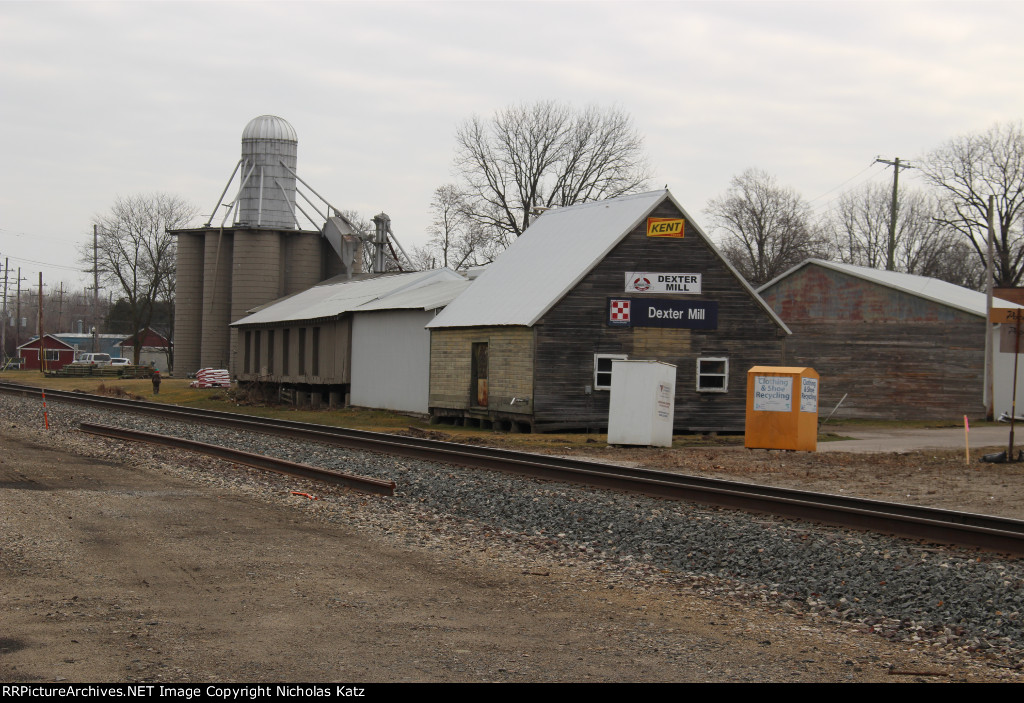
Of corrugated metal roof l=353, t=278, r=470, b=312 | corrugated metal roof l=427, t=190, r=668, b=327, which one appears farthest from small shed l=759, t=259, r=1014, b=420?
corrugated metal roof l=353, t=278, r=470, b=312

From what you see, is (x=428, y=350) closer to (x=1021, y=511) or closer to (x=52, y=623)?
(x=1021, y=511)

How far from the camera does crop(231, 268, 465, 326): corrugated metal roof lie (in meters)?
38.3

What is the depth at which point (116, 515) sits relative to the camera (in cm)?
1153

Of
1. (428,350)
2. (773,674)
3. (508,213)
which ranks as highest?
(508,213)

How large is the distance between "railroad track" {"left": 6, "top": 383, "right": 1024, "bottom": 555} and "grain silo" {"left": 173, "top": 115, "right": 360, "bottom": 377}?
3547cm

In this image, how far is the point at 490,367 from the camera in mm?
29203

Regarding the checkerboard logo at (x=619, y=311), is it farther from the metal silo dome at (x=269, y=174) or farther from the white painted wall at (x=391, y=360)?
the metal silo dome at (x=269, y=174)

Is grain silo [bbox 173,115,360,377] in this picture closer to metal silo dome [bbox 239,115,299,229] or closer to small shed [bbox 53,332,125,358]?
metal silo dome [bbox 239,115,299,229]

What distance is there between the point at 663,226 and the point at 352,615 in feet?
75.4

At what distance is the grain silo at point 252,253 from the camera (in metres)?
57.8

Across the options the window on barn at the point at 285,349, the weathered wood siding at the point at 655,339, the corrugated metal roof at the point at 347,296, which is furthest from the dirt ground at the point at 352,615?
the window on barn at the point at 285,349

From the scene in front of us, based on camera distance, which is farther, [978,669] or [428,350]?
[428,350]
